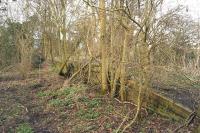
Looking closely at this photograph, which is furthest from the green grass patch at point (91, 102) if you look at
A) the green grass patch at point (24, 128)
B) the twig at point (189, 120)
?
the twig at point (189, 120)

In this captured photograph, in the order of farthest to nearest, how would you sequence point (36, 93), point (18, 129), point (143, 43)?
point (36, 93), point (18, 129), point (143, 43)

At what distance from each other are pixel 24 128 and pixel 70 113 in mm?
1899

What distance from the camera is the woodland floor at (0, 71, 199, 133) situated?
10672 mm

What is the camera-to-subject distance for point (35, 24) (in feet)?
94.9

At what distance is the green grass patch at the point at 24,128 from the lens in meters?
10.9

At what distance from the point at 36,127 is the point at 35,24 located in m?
18.7

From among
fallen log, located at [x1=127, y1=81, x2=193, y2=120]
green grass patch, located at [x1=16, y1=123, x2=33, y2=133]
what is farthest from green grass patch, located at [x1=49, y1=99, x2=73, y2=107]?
fallen log, located at [x1=127, y1=81, x2=193, y2=120]

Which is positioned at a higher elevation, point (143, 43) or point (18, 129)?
point (143, 43)

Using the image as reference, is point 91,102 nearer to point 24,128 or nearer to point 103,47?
point 103,47

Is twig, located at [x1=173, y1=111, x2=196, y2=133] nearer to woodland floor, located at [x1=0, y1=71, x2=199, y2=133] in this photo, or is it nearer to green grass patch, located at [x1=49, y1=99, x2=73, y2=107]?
woodland floor, located at [x1=0, y1=71, x2=199, y2=133]

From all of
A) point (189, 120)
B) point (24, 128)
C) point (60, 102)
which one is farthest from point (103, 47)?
point (189, 120)

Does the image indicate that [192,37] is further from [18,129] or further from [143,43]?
[18,129]

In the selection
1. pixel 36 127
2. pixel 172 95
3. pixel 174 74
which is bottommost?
pixel 36 127

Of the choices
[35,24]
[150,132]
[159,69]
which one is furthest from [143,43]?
[35,24]
